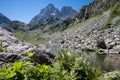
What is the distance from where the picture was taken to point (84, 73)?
680cm

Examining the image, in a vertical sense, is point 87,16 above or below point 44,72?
above

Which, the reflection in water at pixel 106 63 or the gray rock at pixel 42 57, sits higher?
the gray rock at pixel 42 57

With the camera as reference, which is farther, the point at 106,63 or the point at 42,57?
the point at 106,63

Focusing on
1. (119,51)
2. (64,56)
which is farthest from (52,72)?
(119,51)

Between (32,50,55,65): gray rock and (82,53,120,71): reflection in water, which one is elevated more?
(32,50,55,65): gray rock

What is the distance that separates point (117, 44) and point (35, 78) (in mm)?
43946

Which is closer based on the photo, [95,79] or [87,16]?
[95,79]

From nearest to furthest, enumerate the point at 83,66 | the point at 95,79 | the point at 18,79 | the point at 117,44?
the point at 18,79
the point at 95,79
the point at 83,66
the point at 117,44

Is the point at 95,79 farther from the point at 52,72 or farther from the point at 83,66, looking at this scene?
the point at 52,72

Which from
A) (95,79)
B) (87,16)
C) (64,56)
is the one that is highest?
(87,16)

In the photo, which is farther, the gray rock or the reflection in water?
the reflection in water

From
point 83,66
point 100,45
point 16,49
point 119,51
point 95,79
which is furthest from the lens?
point 100,45

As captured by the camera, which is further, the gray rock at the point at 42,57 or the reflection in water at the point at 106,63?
the reflection in water at the point at 106,63

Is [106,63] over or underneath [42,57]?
underneath
